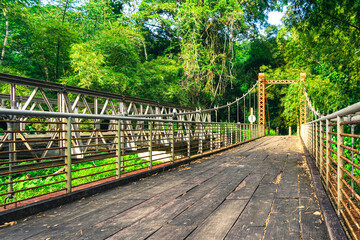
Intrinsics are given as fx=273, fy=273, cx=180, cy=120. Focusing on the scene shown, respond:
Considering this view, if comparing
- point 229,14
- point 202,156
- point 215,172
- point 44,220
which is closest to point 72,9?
point 229,14

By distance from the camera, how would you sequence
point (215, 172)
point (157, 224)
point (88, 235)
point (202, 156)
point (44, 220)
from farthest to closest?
point (202, 156) → point (215, 172) → point (44, 220) → point (157, 224) → point (88, 235)

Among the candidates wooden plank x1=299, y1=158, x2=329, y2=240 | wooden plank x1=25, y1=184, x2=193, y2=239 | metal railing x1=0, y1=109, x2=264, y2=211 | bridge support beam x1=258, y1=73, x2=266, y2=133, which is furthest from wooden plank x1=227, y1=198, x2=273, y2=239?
bridge support beam x1=258, y1=73, x2=266, y2=133

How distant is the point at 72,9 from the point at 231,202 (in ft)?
68.8

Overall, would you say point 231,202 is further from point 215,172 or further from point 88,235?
point 215,172

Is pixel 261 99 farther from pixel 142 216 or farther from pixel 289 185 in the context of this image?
pixel 142 216

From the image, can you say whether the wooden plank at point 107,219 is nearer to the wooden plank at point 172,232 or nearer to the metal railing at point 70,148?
the wooden plank at point 172,232

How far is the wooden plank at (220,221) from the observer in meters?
2.23

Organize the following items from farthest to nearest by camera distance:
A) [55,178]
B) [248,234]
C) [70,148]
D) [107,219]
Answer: [55,178] → [70,148] → [107,219] → [248,234]

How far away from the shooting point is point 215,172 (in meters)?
5.32

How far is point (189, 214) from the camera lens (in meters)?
2.76

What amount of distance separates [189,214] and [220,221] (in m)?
0.35

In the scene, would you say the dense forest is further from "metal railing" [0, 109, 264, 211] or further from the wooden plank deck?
the wooden plank deck

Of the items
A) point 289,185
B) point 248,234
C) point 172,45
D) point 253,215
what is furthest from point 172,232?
point 172,45

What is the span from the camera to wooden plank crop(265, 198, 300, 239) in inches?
87.1
